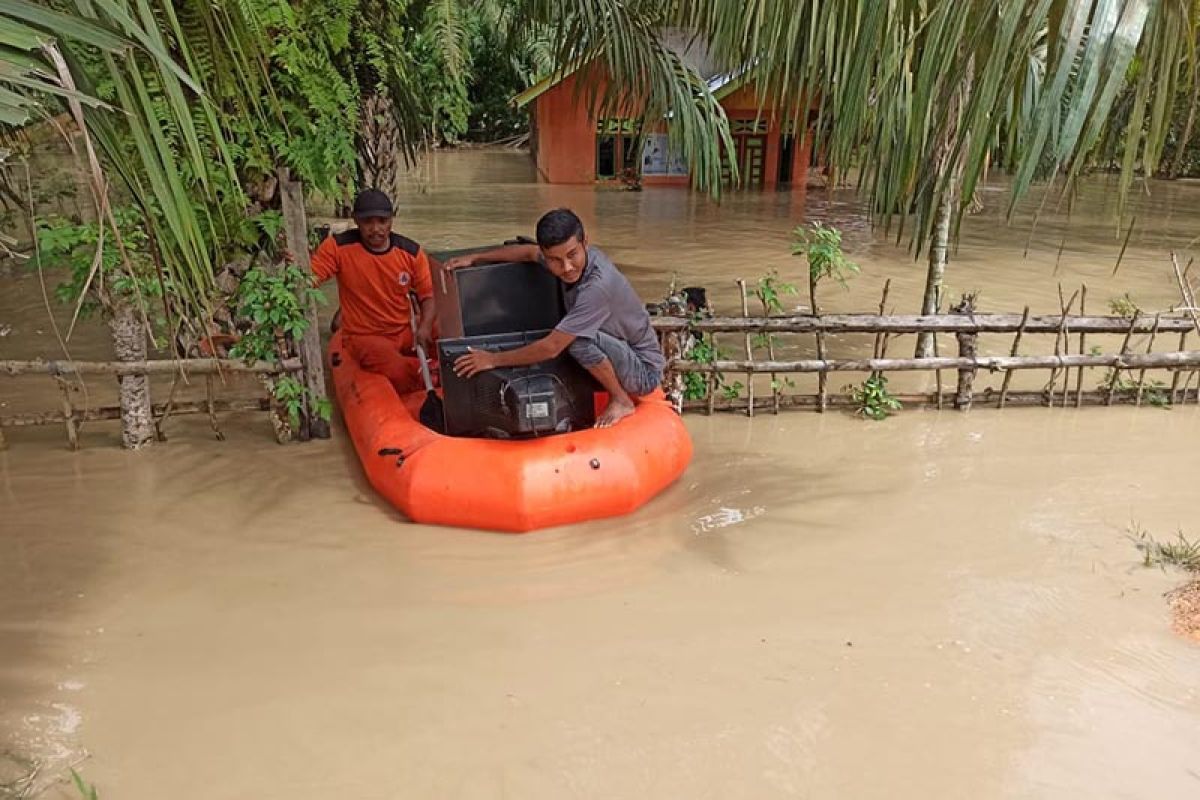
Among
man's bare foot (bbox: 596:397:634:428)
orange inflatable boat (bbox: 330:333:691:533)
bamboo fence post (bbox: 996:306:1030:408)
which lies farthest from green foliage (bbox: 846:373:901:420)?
man's bare foot (bbox: 596:397:634:428)

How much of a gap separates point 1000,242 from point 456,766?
1254 cm

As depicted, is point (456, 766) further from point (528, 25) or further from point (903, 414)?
point (528, 25)

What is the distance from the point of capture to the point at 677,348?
5.61 meters

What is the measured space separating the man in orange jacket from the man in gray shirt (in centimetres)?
68

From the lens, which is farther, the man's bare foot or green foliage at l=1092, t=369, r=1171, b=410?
green foliage at l=1092, t=369, r=1171, b=410

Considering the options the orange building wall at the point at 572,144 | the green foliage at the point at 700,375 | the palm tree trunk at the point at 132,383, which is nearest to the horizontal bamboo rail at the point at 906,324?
the green foliage at the point at 700,375

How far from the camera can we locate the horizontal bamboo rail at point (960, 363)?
18.7 ft

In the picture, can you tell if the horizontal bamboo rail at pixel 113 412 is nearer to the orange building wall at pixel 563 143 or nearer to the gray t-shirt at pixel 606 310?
the gray t-shirt at pixel 606 310

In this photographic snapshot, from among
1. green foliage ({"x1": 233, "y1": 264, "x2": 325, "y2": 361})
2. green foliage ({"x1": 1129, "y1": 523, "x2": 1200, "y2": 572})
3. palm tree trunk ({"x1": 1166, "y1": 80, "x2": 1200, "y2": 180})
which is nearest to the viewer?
palm tree trunk ({"x1": 1166, "y1": 80, "x2": 1200, "y2": 180})

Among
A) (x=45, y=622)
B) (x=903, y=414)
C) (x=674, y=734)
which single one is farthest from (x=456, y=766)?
(x=903, y=414)

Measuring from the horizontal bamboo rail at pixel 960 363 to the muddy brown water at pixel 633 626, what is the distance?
40 centimetres

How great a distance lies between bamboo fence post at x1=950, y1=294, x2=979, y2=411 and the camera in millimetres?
5828

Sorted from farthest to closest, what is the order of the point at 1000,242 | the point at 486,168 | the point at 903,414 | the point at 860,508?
the point at 486,168
the point at 1000,242
the point at 903,414
the point at 860,508

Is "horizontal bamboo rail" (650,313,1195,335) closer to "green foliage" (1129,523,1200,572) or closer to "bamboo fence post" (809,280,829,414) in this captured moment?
"bamboo fence post" (809,280,829,414)
